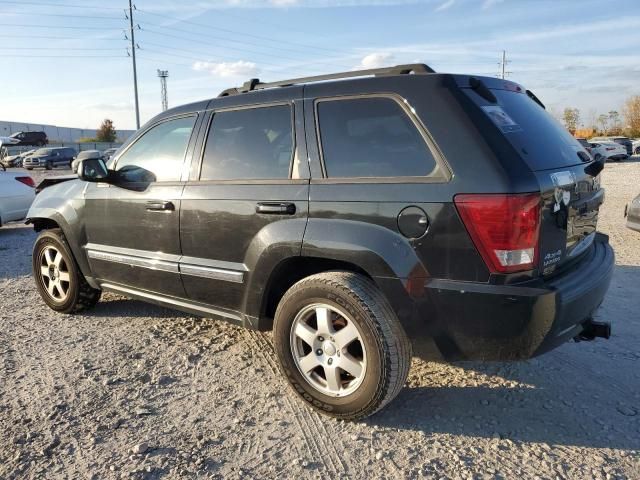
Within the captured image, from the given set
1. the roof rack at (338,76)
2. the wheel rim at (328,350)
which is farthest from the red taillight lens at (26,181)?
the wheel rim at (328,350)

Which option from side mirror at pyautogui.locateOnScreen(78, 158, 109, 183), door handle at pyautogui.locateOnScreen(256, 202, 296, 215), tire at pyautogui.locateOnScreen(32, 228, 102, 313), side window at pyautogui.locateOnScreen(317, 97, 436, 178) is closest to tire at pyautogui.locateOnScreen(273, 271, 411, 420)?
door handle at pyautogui.locateOnScreen(256, 202, 296, 215)

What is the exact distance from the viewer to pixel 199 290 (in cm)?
355

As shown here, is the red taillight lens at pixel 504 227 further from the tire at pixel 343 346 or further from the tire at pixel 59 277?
the tire at pixel 59 277

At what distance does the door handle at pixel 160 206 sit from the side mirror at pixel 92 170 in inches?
20.7

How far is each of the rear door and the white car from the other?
894 centimetres

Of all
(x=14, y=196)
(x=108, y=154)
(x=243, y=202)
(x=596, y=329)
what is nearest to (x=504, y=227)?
(x=596, y=329)

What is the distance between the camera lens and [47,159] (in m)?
34.0

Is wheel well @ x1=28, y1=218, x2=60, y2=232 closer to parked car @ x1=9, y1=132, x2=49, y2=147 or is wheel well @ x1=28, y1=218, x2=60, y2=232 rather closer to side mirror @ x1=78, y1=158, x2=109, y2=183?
side mirror @ x1=78, y1=158, x2=109, y2=183

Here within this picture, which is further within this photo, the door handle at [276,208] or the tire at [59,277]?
the tire at [59,277]

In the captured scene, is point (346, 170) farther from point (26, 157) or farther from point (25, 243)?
point (26, 157)

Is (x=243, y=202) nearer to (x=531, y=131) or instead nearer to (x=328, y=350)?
(x=328, y=350)

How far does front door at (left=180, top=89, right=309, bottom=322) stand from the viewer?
304cm

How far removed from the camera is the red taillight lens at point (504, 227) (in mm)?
2375

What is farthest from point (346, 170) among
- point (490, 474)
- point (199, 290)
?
point (490, 474)
